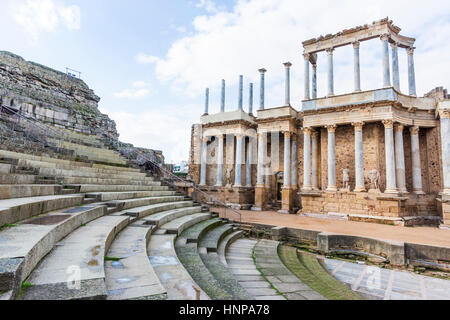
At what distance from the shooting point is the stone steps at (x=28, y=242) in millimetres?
1866

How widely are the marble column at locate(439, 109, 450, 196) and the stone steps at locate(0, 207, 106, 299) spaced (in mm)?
16004

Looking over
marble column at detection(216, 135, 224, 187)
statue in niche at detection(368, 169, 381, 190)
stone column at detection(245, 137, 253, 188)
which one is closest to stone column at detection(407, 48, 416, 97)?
statue in niche at detection(368, 169, 381, 190)

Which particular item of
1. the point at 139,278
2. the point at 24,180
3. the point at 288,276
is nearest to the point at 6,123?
the point at 24,180

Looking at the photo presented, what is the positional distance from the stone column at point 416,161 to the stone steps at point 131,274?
15.7m

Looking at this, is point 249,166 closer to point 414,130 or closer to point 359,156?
point 359,156

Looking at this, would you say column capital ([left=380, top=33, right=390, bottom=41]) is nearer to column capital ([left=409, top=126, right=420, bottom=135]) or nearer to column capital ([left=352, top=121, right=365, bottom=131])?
column capital ([left=352, top=121, right=365, bottom=131])

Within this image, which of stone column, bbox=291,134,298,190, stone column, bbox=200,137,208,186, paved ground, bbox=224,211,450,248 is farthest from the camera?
stone column, bbox=200,137,208,186

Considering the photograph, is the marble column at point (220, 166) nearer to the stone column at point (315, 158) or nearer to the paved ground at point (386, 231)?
the stone column at point (315, 158)

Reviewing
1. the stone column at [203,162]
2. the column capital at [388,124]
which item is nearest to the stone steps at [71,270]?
the column capital at [388,124]

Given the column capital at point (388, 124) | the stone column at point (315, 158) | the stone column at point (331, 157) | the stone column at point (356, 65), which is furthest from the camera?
the stone column at point (315, 158)

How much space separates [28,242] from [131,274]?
110 cm

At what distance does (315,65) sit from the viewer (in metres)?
18.1

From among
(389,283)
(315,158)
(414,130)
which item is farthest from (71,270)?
(414,130)

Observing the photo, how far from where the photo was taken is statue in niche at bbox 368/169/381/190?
13570mm
